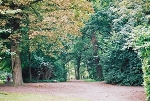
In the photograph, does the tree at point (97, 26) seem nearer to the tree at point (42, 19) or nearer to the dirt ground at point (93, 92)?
the tree at point (42, 19)

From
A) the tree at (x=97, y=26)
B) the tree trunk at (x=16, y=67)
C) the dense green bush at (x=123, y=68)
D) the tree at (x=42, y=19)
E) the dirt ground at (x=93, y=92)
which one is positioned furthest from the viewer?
the tree at (x=97, y=26)

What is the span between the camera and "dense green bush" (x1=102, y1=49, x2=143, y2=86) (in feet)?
71.5

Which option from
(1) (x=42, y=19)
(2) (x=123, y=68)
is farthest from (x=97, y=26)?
(1) (x=42, y=19)

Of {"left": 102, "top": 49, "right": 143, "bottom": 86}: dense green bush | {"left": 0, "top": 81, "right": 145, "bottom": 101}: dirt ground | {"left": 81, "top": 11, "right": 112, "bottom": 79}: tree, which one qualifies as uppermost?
{"left": 81, "top": 11, "right": 112, "bottom": 79}: tree

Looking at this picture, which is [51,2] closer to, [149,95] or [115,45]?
[115,45]

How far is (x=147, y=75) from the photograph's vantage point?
36.0 feet

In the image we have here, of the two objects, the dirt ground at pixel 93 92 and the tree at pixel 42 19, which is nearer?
the dirt ground at pixel 93 92

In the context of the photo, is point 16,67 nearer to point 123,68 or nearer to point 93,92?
point 93,92

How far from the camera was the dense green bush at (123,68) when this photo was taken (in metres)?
21.8

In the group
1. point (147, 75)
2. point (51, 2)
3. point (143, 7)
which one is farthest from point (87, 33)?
point (147, 75)

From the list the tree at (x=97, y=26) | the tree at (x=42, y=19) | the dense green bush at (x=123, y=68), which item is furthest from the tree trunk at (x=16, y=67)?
the tree at (x=97, y=26)

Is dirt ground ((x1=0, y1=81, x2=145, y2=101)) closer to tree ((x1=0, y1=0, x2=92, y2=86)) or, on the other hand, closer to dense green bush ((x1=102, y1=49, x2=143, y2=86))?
tree ((x1=0, y1=0, x2=92, y2=86))

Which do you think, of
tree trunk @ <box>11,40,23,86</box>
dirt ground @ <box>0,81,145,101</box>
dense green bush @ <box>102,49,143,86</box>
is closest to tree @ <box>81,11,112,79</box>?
dense green bush @ <box>102,49,143,86</box>

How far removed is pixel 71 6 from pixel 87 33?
14.6 metres
